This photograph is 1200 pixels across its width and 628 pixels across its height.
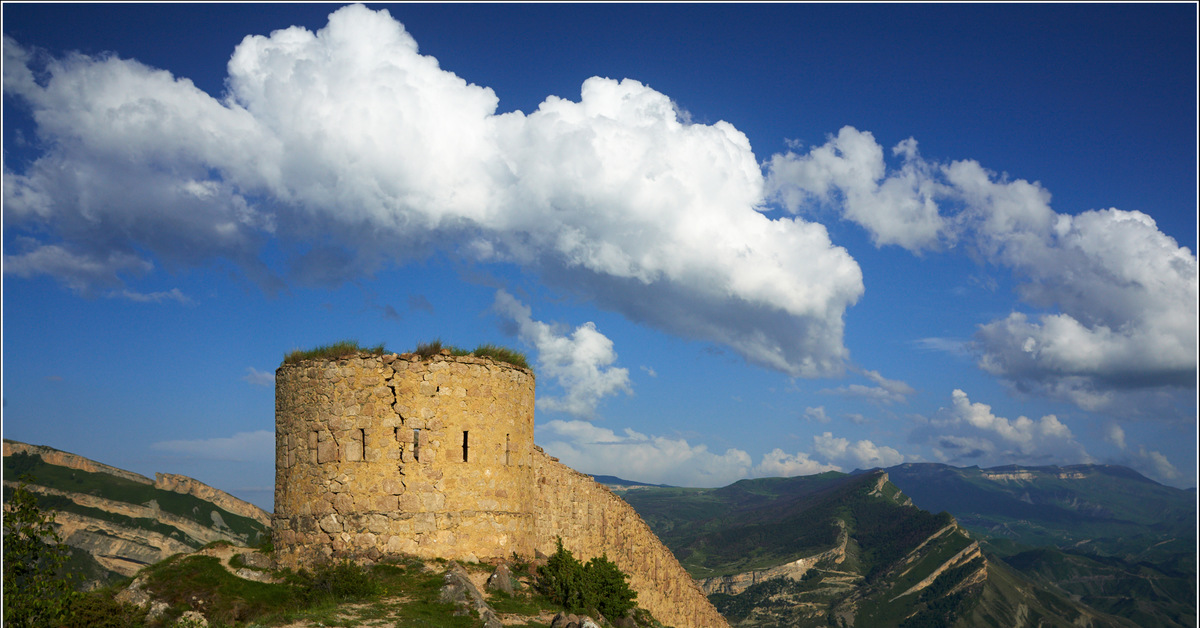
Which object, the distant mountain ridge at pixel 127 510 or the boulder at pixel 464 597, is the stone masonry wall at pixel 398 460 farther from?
the distant mountain ridge at pixel 127 510

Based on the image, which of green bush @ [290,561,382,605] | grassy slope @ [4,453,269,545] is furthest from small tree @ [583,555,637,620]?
grassy slope @ [4,453,269,545]

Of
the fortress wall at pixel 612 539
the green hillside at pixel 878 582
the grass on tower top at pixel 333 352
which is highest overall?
the grass on tower top at pixel 333 352

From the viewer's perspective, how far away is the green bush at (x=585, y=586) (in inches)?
725

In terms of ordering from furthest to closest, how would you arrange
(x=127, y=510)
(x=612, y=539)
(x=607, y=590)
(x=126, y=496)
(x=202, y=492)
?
(x=202, y=492) < (x=126, y=496) < (x=127, y=510) < (x=612, y=539) < (x=607, y=590)

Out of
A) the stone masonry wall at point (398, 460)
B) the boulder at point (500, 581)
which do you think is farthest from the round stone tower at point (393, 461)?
the boulder at point (500, 581)

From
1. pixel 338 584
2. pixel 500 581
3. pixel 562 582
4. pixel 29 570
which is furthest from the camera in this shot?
pixel 562 582

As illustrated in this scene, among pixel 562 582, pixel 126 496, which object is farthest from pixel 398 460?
pixel 126 496

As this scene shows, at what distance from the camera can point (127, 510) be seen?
7662cm

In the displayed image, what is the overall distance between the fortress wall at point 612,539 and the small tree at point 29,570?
1379 centimetres

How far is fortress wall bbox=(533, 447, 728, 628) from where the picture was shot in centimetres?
2589

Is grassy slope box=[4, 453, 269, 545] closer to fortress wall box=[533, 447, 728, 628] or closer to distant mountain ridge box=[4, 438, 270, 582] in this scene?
distant mountain ridge box=[4, 438, 270, 582]

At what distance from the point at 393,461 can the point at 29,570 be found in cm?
732

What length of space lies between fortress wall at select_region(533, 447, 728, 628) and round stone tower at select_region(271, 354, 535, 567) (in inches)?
221

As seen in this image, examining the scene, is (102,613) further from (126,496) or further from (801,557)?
(801,557)
